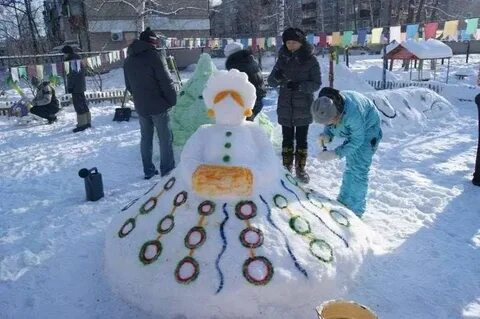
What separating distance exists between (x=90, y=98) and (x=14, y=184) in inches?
334

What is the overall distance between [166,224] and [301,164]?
267 cm

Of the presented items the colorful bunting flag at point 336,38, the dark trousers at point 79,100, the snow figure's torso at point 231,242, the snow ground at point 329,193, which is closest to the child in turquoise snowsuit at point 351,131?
the snow ground at point 329,193

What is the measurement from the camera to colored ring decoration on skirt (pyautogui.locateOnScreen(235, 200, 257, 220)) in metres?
2.90

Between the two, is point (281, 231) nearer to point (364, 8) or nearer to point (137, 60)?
point (137, 60)

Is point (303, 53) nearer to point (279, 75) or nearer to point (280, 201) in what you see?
point (279, 75)

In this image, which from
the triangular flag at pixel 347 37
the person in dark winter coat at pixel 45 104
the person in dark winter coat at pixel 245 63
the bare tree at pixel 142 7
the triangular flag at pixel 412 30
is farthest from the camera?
the bare tree at pixel 142 7

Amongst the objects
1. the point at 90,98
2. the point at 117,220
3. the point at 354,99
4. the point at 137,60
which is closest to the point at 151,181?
the point at 137,60

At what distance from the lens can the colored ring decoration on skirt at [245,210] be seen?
114 inches

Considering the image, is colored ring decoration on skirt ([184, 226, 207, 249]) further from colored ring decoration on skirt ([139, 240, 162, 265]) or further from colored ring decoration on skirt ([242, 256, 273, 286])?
colored ring decoration on skirt ([242, 256, 273, 286])

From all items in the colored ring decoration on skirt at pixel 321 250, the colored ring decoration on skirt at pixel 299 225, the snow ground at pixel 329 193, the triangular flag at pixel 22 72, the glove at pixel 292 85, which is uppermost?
the triangular flag at pixel 22 72

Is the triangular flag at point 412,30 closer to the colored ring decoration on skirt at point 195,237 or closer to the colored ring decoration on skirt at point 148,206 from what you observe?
the colored ring decoration on skirt at point 148,206

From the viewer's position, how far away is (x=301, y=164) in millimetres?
5258

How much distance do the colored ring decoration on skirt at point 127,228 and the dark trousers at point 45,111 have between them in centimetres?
778

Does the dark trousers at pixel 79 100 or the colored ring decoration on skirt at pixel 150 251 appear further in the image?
the dark trousers at pixel 79 100
